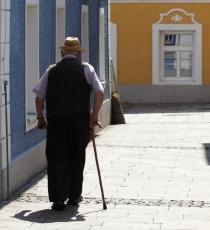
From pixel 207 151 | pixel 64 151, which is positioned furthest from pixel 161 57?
pixel 64 151

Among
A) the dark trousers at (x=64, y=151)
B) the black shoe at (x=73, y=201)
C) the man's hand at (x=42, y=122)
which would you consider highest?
the man's hand at (x=42, y=122)

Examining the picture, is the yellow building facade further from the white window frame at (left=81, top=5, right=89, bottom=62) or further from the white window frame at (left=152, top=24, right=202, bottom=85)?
the white window frame at (left=81, top=5, right=89, bottom=62)

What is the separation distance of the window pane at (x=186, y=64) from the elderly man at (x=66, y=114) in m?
16.8

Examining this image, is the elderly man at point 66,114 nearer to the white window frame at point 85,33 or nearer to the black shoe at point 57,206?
the black shoe at point 57,206

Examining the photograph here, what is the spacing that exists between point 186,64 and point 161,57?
0.77 metres

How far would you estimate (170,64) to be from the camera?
25562 mm

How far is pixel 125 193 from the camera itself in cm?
982

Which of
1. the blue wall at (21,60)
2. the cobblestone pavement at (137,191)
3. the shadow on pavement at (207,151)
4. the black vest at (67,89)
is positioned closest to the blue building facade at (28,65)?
the blue wall at (21,60)

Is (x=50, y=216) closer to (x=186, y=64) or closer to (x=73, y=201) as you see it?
(x=73, y=201)

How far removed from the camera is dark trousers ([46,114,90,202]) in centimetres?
877

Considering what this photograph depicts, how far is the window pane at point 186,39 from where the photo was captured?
2536 centimetres

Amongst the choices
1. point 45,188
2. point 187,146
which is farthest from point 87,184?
point 187,146

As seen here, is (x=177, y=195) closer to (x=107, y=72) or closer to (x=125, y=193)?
(x=125, y=193)

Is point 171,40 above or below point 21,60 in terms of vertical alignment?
above
